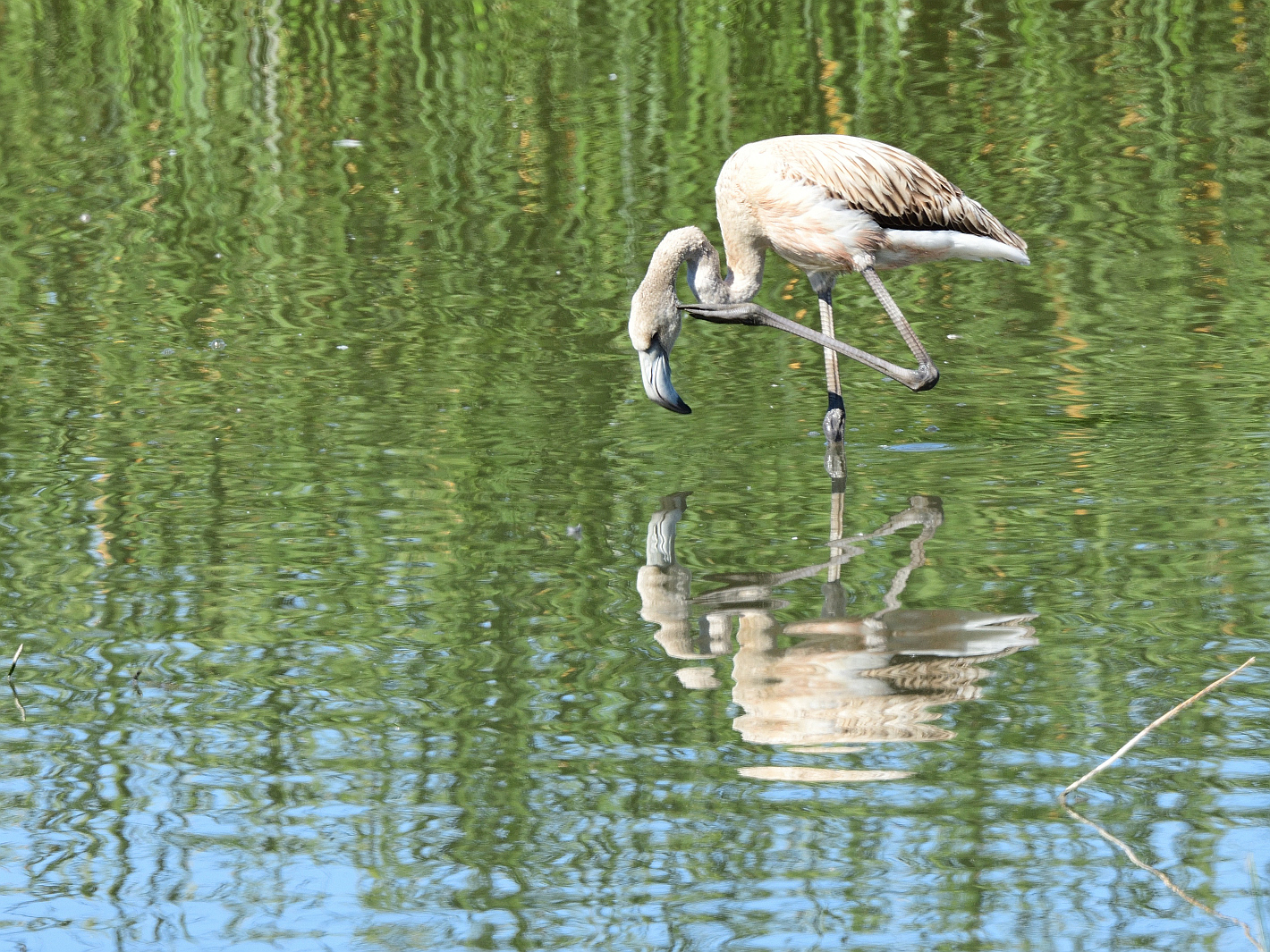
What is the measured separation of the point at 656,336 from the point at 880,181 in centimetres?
106

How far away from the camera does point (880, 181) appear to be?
7.65 metres

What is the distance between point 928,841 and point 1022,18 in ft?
39.3

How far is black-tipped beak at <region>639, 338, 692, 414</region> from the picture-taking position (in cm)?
744

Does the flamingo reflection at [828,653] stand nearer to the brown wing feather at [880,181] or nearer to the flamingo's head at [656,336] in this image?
the flamingo's head at [656,336]

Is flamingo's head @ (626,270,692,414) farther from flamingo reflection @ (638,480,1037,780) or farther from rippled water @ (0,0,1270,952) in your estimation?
flamingo reflection @ (638,480,1037,780)

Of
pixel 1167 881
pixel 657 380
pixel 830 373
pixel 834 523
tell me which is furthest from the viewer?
pixel 830 373

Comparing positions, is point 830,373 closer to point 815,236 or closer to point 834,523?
point 815,236

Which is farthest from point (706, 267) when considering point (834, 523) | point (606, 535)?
point (606, 535)

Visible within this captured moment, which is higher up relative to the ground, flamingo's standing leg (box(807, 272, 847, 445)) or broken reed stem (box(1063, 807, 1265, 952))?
flamingo's standing leg (box(807, 272, 847, 445))

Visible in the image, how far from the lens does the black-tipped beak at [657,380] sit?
7.44 m

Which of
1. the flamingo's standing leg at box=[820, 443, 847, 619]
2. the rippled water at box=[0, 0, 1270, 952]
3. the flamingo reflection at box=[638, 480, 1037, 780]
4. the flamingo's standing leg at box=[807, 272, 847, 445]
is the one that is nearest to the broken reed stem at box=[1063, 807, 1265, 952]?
the rippled water at box=[0, 0, 1270, 952]

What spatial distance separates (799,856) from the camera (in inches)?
159

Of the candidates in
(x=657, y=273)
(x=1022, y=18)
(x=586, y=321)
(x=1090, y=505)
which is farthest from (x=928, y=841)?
(x=1022, y=18)

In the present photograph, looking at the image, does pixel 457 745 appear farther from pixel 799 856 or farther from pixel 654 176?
pixel 654 176
